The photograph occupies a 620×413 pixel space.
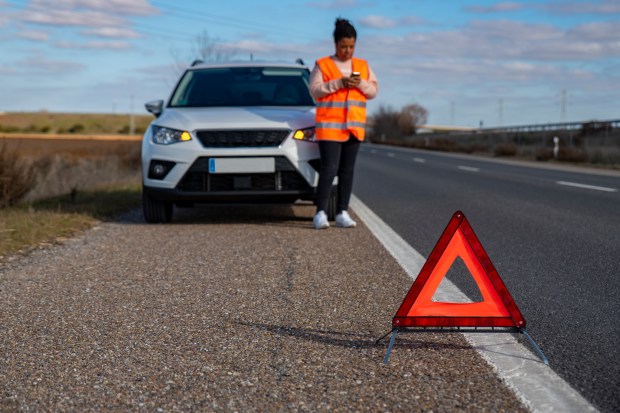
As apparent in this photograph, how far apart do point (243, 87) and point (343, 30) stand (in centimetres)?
173

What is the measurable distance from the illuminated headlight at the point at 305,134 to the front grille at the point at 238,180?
26 centimetres

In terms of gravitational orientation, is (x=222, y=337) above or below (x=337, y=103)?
below

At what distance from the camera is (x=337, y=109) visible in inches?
291

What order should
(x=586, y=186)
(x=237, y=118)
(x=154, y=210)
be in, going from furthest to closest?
1. (x=586, y=186)
2. (x=154, y=210)
3. (x=237, y=118)

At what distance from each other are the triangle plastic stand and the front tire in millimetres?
4876

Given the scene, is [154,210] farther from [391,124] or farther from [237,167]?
[391,124]

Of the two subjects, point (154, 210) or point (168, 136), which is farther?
point (154, 210)

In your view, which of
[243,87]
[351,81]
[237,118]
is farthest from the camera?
[243,87]

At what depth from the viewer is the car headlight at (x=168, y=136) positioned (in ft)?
24.4

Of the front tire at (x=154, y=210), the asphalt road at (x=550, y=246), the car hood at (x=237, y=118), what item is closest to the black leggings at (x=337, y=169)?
the car hood at (x=237, y=118)

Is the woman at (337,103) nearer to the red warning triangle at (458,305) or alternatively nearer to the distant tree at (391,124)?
the red warning triangle at (458,305)

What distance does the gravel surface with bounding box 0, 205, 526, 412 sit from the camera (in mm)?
2766

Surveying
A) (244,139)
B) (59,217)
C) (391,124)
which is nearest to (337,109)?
(244,139)

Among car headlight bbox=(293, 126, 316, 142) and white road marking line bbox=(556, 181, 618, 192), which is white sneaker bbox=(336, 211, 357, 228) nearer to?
car headlight bbox=(293, 126, 316, 142)
